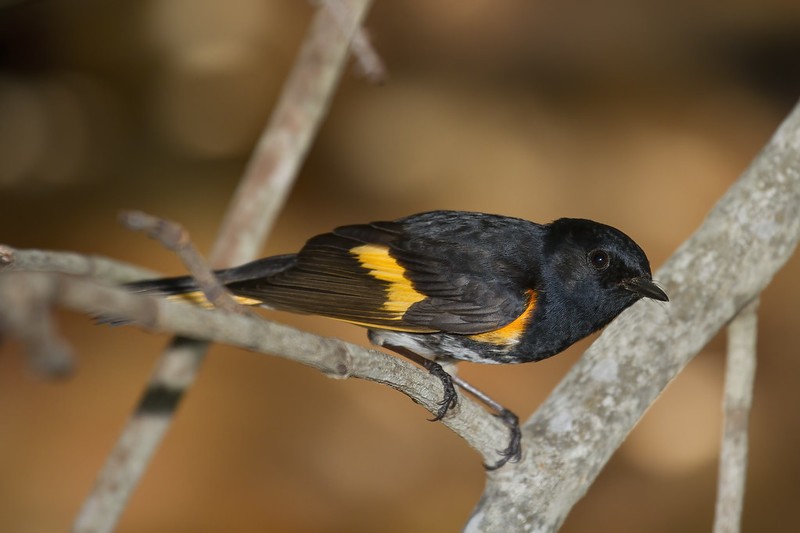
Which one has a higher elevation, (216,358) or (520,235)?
(216,358)

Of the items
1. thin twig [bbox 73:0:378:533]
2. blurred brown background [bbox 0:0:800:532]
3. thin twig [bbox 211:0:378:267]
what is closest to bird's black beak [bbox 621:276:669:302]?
thin twig [bbox 73:0:378:533]

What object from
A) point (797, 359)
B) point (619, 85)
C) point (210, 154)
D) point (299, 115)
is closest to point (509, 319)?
point (299, 115)

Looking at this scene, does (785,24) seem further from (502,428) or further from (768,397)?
(502,428)

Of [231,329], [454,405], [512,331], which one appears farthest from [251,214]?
[231,329]

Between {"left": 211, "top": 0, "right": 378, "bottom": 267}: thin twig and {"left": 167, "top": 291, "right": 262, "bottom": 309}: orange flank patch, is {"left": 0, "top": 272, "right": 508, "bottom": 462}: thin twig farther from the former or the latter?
{"left": 211, "top": 0, "right": 378, "bottom": 267}: thin twig

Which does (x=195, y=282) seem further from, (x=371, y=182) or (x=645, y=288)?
(x=371, y=182)
